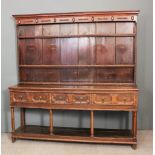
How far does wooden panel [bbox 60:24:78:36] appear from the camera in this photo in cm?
318

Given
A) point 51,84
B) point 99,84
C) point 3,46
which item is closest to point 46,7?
point 3,46

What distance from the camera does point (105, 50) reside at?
3.15 metres

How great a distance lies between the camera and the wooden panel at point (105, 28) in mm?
3116

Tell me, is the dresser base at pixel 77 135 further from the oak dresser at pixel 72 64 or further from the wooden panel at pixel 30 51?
the wooden panel at pixel 30 51

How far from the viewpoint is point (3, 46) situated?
11.3 ft

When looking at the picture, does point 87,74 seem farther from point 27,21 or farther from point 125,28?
point 27,21

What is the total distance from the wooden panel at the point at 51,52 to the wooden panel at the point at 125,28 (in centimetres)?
99

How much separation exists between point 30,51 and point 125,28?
156 cm

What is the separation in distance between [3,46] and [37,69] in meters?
0.73

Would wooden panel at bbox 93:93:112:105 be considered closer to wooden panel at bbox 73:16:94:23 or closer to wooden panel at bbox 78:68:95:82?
wooden panel at bbox 78:68:95:82

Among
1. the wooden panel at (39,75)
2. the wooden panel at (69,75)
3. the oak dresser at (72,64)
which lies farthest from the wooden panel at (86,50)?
the wooden panel at (39,75)

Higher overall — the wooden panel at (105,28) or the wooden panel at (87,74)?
the wooden panel at (105,28)

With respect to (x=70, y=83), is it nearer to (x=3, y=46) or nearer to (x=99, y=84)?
(x=99, y=84)

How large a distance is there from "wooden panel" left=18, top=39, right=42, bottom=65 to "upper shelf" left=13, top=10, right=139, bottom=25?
1.00ft
